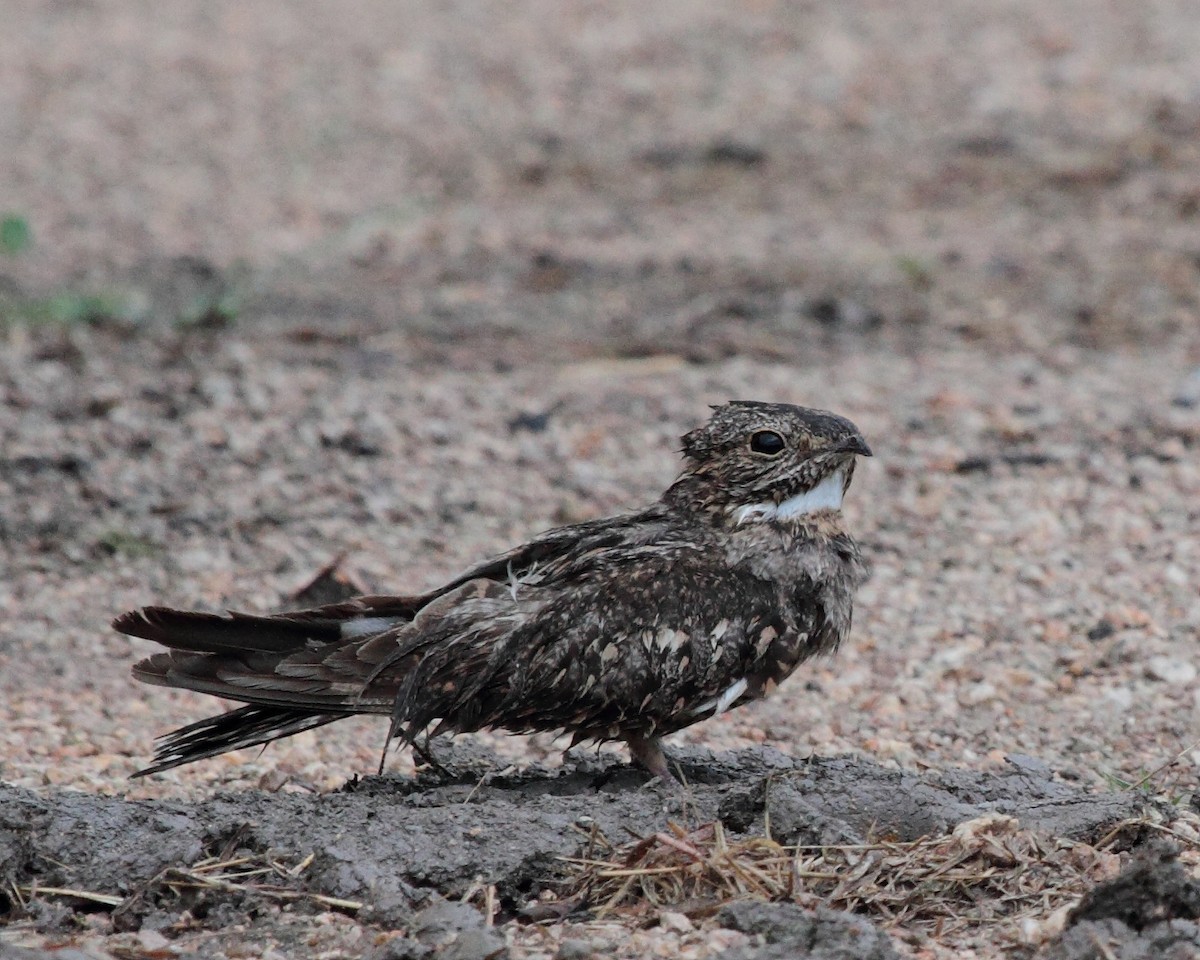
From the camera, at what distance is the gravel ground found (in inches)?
200

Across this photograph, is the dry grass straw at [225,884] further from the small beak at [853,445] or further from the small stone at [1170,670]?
the small stone at [1170,670]

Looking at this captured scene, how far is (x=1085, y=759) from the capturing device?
14.7 ft

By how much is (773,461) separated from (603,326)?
413cm

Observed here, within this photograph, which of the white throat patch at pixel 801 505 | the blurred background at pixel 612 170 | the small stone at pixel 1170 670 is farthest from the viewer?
A: the blurred background at pixel 612 170

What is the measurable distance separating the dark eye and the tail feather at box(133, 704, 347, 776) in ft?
3.88

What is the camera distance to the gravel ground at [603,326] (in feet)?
16.7

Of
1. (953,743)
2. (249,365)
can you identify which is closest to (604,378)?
(249,365)

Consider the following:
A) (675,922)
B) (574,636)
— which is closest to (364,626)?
(574,636)

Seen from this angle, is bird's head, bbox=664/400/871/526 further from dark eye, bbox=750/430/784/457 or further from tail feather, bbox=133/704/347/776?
tail feather, bbox=133/704/347/776

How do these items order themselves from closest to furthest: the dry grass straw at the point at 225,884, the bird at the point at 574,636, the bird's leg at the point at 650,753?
the dry grass straw at the point at 225,884
the bird at the point at 574,636
the bird's leg at the point at 650,753

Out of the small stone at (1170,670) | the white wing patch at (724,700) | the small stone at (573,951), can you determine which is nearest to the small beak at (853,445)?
the white wing patch at (724,700)

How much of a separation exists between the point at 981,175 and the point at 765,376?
3.70 meters

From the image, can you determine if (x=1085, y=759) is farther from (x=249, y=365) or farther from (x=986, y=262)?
(x=986, y=262)

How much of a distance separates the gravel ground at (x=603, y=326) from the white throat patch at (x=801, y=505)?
67 cm
